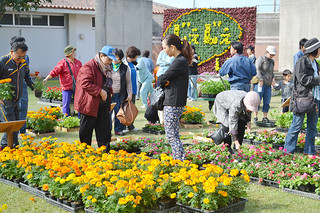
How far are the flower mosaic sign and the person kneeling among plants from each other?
13.8 metres

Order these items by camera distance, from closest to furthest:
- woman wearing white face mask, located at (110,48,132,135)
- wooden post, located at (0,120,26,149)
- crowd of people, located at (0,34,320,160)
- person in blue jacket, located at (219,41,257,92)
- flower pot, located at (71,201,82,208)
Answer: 1. flower pot, located at (71,201,82,208)
2. crowd of people, located at (0,34,320,160)
3. wooden post, located at (0,120,26,149)
4. person in blue jacket, located at (219,41,257,92)
5. woman wearing white face mask, located at (110,48,132,135)

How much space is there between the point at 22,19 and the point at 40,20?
1348 millimetres

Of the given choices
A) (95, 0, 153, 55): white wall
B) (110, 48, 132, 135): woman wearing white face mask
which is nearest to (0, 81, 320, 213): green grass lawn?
(110, 48, 132, 135): woman wearing white face mask

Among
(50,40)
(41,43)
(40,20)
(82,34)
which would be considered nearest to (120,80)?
(41,43)

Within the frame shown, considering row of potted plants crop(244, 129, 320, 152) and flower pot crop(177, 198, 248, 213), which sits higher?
row of potted plants crop(244, 129, 320, 152)

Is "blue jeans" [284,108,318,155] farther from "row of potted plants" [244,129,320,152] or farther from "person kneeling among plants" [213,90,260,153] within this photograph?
"person kneeling among plants" [213,90,260,153]

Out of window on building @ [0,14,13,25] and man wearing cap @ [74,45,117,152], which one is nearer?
man wearing cap @ [74,45,117,152]

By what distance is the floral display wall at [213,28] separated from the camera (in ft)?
66.3

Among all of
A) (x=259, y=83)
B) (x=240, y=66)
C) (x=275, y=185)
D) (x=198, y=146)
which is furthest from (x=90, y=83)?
(x=259, y=83)

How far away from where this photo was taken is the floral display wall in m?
20.2

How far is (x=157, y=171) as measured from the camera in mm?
5762

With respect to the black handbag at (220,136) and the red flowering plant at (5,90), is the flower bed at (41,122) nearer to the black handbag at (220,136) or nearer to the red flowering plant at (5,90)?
the red flowering plant at (5,90)

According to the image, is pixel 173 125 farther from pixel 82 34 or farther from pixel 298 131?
pixel 82 34

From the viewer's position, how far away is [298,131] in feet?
24.9
